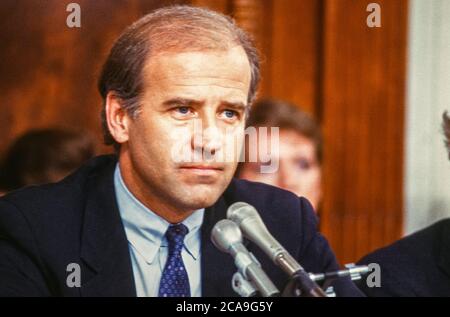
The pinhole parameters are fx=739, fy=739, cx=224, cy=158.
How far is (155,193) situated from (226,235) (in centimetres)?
28

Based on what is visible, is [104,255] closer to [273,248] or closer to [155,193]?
[155,193]

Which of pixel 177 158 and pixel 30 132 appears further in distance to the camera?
pixel 30 132

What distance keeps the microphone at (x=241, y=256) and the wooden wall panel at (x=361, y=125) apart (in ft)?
2.12

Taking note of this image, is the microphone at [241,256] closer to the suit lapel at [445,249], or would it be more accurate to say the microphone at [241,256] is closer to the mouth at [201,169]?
the mouth at [201,169]

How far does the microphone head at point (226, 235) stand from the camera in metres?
1.10

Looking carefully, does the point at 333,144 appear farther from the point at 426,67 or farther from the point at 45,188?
the point at 45,188

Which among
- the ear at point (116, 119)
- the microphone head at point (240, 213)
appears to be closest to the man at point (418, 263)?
the microphone head at point (240, 213)

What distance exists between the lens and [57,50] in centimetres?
178

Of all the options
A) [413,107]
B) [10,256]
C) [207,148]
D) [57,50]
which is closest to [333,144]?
[413,107]

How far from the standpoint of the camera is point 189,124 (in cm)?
129

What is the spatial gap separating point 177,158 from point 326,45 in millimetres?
639

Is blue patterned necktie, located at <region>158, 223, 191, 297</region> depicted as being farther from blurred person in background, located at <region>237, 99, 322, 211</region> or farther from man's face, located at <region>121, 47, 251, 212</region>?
blurred person in background, located at <region>237, 99, 322, 211</region>

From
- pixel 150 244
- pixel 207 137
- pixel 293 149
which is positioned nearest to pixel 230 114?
pixel 207 137
